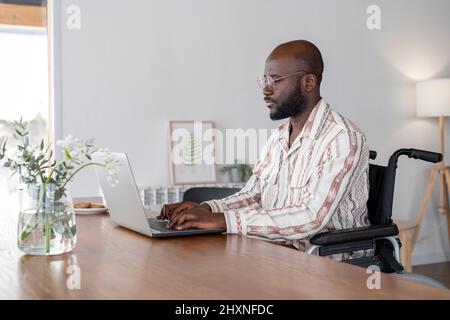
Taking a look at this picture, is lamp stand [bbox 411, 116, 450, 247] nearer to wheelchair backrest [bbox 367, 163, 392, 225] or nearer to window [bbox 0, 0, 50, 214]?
wheelchair backrest [bbox 367, 163, 392, 225]

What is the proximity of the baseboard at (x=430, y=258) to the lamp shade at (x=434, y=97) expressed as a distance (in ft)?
4.04

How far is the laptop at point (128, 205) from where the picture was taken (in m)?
1.71

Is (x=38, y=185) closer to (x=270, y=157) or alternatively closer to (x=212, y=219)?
(x=212, y=219)

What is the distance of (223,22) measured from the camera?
445 cm

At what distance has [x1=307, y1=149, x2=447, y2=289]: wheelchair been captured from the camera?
6.25ft

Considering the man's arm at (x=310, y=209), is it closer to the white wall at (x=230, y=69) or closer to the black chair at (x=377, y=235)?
the black chair at (x=377, y=235)

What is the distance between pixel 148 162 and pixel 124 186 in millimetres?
2467

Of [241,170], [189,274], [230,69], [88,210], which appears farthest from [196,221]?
[230,69]

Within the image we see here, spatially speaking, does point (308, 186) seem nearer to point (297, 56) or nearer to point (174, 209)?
point (174, 209)

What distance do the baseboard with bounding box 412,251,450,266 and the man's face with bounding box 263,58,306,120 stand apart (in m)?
3.38

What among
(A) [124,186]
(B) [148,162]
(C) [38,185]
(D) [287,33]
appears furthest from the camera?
(D) [287,33]

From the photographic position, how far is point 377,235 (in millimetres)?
2025

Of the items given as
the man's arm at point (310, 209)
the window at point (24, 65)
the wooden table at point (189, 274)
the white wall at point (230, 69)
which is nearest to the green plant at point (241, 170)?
the white wall at point (230, 69)
